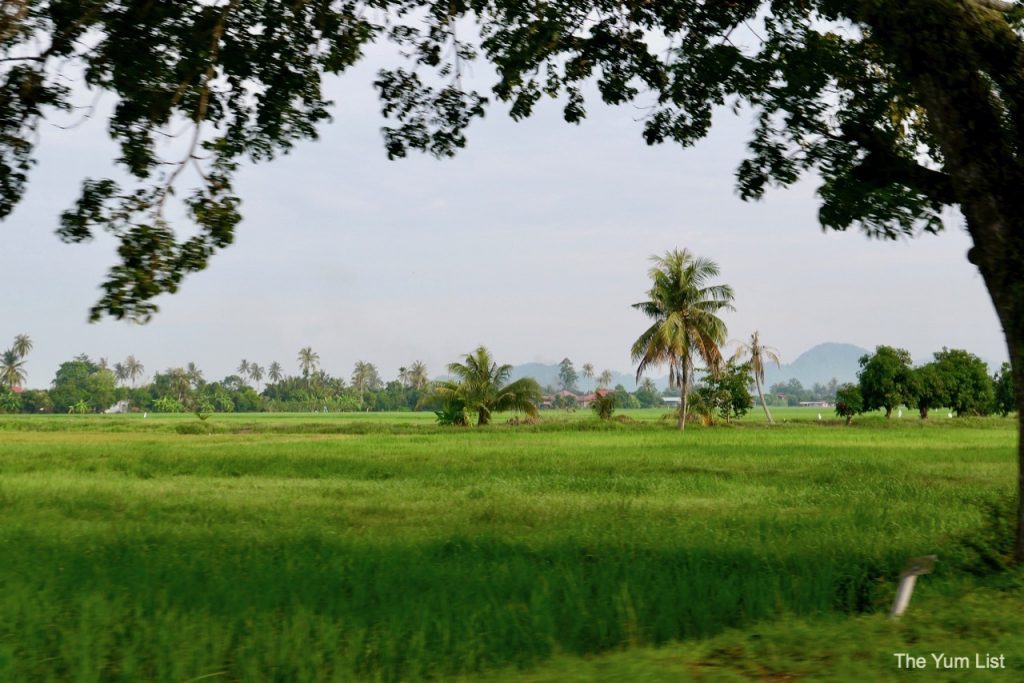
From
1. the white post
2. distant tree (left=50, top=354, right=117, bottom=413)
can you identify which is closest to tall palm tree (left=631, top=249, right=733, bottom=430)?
the white post

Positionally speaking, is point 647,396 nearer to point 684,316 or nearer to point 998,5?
point 684,316

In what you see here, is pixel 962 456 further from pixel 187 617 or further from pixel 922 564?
pixel 187 617

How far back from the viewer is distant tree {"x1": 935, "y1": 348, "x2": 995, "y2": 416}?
57.2 metres

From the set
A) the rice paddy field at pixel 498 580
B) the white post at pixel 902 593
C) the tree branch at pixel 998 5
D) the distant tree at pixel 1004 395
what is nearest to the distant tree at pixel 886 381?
the distant tree at pixel 1004 395

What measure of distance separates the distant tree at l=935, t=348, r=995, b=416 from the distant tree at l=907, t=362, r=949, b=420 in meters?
0.39

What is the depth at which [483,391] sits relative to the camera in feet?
135

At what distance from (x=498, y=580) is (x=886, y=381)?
176 feet

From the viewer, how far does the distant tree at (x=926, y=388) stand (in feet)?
182

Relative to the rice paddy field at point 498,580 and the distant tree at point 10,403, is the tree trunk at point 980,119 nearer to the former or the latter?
the rice paddy field at point 498,580

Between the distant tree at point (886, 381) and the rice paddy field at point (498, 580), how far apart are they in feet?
143

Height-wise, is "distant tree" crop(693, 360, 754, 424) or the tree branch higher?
the tree branch

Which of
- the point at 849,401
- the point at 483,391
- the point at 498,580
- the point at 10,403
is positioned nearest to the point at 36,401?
the point at 10,403

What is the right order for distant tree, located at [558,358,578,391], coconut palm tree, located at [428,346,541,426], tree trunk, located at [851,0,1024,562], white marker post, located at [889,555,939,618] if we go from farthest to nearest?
1. distant tree, located at [558,358,578,391]
2. coconut palm tree, located at [428,346,541,426]
3. tree trunk, located at [851,0,1024,562]
4. white marker post, located at [889,555,939,618]

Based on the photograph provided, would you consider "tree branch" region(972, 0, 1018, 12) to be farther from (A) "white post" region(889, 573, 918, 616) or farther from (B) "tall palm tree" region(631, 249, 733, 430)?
(B) "tall palm tree" region(631, 249, 733, 430)
